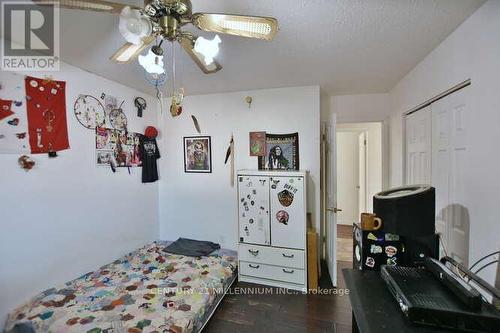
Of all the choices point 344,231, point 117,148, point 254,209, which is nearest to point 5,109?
point 117,148

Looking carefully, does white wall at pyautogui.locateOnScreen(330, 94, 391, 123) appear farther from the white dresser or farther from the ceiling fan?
the ceiling fan

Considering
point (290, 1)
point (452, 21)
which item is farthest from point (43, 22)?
point (452, 21)

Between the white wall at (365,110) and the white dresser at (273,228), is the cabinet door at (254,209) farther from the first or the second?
the white wall at (365,110)

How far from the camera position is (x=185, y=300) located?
2.04 m

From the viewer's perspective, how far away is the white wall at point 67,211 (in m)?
1.82

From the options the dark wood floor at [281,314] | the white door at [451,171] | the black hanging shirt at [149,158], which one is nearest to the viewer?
the white door at [451,171]

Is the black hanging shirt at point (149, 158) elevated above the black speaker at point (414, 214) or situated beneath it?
elevated above

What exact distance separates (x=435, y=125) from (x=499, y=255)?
45.2 inches

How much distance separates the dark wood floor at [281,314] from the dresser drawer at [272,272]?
0.15 metres

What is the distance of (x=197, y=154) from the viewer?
3383mm

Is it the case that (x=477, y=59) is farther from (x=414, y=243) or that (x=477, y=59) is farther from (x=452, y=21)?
(x=414, y=243)

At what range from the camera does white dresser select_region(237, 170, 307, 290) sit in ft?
8.34

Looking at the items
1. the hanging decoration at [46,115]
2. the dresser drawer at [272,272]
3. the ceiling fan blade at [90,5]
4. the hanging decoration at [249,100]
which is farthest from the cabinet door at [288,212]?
the hanging decoration at [46,115]
